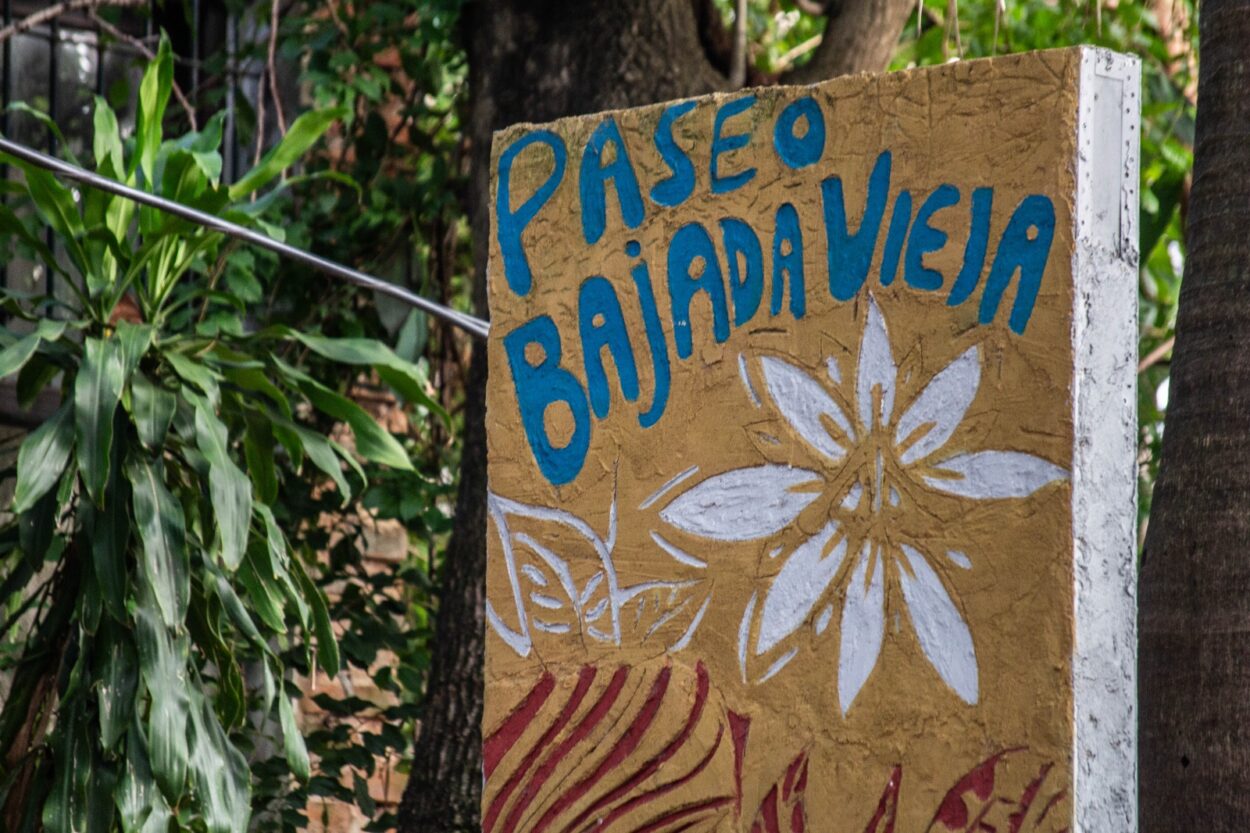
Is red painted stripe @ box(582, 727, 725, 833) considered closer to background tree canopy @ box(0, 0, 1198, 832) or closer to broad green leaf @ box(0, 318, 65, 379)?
background tree canopy @ box(0, 0, 1198, 832)

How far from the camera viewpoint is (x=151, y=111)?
3721mm

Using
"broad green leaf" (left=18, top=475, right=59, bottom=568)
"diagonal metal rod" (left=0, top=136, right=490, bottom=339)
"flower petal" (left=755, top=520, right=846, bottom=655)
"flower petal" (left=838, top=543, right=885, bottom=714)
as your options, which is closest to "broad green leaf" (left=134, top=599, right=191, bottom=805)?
"broad green leaf" (left=18, top=475, right=59, bottom=568)

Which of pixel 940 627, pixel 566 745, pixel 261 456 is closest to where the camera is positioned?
pixel 940 627

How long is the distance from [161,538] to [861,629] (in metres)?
1.65

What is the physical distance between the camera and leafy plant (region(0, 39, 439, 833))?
323 cm

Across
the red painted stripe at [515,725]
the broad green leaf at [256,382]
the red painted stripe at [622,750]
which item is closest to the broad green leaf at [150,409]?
the broad green leaf at [256,382]

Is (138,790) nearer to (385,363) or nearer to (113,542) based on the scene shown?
(113,542)

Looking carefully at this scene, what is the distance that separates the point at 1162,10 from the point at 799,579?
4179mm

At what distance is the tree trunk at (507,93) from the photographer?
13.1ft

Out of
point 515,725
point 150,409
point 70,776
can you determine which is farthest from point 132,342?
point 515,725

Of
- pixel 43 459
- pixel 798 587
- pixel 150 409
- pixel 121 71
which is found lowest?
pixel 798 587

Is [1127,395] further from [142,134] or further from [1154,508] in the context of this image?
[142,134]

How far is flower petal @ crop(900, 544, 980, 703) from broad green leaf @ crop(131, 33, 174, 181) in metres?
2.19

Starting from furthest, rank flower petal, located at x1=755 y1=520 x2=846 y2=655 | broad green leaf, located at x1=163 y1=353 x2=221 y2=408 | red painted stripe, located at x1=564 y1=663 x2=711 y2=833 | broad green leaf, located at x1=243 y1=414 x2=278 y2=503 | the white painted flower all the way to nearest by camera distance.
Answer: broad green leaf, located at x1=243 y1=414 x2=278 y2=503 → broad green leaf, located at x1=163 y1=353 x2=221 y2=408 → red painted stripe, located at x1=564 y1=663 x2=711 y2=833 → flower petal, located at x1=755 y1=520 x2=846 y2=655 → the white painted flower
